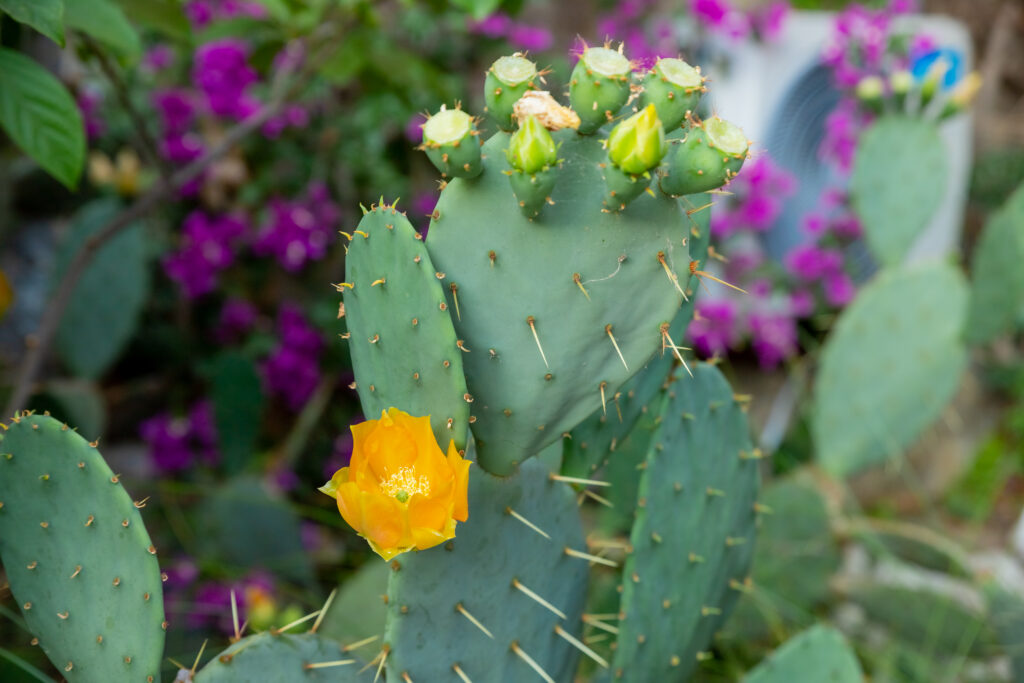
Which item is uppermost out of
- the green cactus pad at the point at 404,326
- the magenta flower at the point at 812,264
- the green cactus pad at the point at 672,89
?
the green cactus pad at the point at 672,89

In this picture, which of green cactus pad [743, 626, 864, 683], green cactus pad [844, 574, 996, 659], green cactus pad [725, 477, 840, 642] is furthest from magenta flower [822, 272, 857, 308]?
green cactus pad [743, 626, 864, 683]

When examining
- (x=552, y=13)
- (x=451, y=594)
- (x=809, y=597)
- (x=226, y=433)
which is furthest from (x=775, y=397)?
(x=451, y=594)

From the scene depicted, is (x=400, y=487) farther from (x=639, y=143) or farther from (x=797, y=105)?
(x=797, y=105)

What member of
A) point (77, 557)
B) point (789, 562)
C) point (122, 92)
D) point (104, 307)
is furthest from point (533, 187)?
point (104, 307)

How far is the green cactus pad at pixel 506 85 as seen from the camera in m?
0.60

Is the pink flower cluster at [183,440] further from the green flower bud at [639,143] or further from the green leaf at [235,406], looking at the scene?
the green flower bud at [639,143]

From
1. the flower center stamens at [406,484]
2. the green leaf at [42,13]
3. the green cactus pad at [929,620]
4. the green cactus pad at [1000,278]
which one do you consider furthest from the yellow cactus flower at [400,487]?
the green cactus pad at [1000,278]

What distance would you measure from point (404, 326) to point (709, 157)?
246mm

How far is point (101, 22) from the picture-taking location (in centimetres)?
87

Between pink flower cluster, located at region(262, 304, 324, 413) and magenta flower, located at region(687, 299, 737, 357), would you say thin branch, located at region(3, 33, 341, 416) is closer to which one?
pink flower cluster, located at region(262, 304, 324, 413)

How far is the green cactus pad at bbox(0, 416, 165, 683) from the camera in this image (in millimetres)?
629

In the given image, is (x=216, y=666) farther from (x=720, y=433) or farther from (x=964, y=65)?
(x=964, y=65)

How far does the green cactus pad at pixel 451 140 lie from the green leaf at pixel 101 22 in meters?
0.48

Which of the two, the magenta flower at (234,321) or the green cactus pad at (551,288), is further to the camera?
the magenta flower at (234,321)
